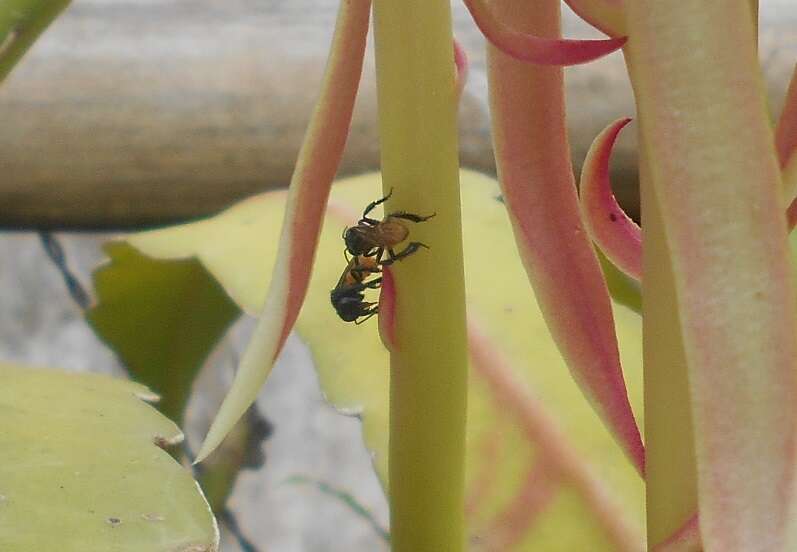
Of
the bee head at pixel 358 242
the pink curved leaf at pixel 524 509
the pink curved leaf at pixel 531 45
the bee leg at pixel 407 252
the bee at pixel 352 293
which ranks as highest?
the pink curved leaf at pixel 531 45

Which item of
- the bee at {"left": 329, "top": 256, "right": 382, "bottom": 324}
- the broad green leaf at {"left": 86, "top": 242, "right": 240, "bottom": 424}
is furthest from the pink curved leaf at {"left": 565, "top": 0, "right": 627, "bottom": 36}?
the broad green leaf at {"left": 86, "top": 242, "right": 240, "bottom": 424}

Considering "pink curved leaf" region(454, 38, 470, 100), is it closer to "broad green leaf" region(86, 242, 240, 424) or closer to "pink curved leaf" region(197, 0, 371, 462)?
"pink curved leaf" region(197, 0, 371, 462)

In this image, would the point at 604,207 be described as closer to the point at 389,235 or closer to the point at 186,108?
the point at 389,235

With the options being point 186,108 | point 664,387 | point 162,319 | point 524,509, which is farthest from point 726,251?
point 186,108

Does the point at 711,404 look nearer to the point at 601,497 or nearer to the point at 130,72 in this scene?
the point at 601,497

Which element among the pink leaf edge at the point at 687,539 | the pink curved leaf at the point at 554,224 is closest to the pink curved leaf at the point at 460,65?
the pink curved leaf at the point at 554,224

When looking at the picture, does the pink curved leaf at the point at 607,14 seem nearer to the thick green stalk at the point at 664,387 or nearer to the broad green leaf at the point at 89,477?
the thick green stalk at the point at 664,387
